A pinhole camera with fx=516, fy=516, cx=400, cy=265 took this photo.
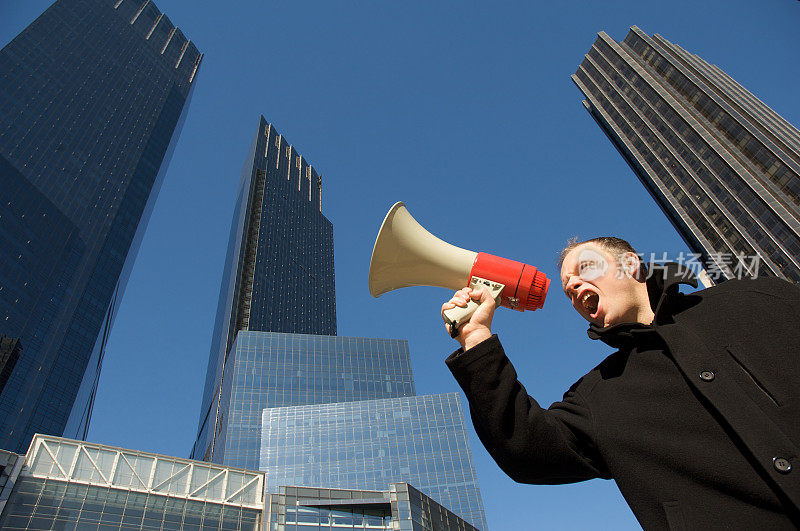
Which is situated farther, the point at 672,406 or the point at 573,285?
the point at 573,285

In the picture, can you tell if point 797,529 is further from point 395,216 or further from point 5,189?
point 5,189

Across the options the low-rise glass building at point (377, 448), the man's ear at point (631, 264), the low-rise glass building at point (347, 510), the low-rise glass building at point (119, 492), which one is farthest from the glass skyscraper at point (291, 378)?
the man's ear at point (631, 264)

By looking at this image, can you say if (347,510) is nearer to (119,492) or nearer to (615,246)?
(119,492)

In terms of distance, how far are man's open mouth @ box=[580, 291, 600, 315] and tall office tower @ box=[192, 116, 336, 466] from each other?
247 ft

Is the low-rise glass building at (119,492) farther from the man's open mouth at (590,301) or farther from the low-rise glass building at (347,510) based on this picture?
the man's open mouth at (590,301)

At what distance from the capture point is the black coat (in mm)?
1420

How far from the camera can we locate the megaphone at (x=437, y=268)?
3143mm

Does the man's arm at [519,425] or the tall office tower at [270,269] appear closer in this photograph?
the man's arm at [519,425]

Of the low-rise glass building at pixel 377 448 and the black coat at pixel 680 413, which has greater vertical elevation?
the low-rise glass building at pixel 377 448

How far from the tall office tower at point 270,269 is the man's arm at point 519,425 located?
2964 inches

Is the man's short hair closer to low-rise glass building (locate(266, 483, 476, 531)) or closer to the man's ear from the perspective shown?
the man's ear

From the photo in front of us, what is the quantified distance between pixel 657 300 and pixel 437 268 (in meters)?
1.69

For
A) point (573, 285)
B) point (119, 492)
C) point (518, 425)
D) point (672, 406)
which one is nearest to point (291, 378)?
point (119, 492)

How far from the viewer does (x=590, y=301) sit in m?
→ 2.37
